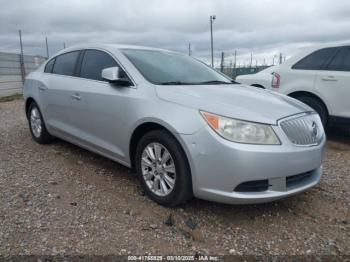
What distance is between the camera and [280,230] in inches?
115

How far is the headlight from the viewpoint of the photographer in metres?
2.74

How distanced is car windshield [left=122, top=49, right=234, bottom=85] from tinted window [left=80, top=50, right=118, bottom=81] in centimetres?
22

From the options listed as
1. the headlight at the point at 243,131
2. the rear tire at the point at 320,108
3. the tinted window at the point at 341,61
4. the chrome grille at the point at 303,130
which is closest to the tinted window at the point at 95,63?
the headlight at the point at 243,131

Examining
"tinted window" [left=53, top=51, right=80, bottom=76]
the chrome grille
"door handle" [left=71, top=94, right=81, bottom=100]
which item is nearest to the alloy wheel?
the chrome grille

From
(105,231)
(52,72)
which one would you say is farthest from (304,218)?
(52,72)

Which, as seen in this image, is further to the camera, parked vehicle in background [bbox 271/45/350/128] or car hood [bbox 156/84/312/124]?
parked vehicle in background [bbox 271/45/350/128]

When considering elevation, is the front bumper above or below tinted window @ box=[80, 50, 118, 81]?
below

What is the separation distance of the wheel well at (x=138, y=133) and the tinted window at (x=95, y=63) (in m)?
0.88

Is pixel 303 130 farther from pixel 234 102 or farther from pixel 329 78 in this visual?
pixel 329 78

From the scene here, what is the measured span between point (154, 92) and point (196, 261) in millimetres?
1549

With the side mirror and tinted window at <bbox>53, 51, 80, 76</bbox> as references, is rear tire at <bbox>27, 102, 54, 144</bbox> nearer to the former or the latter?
tinted window at <bbox>53, 51, 80, 76</bbox>

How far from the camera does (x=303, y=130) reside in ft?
9.96

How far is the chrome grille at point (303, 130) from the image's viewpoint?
2906mm

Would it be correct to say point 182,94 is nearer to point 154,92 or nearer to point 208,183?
point 154,92
